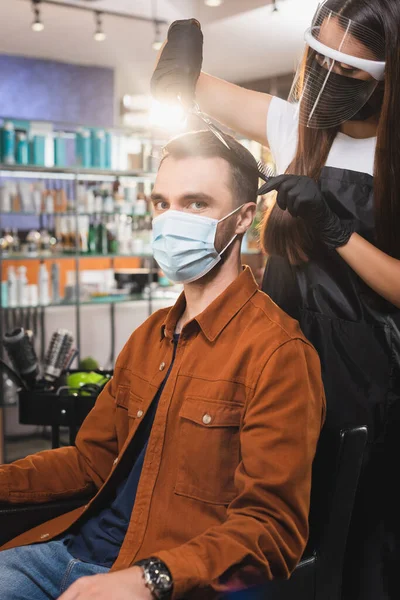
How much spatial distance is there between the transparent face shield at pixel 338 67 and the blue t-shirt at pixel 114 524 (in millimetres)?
603

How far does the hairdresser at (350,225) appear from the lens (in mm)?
1362

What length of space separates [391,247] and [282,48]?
21.8 ft

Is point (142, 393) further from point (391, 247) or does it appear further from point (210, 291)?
point (391, 247)

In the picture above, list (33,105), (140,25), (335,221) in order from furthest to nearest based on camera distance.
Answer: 1. (33,105)
2. (140,25)
3. (335,221)

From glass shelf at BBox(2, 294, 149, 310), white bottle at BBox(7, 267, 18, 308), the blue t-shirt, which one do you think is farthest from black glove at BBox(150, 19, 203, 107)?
white bottle at BBox(7, 267, 18, 308)

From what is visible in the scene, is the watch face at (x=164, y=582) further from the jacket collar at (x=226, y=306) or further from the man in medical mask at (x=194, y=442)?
the jacket collar at (x=226, y=306)

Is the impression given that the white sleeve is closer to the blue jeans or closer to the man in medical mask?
the man in medical mask

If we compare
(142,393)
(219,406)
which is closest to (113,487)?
(142,393)

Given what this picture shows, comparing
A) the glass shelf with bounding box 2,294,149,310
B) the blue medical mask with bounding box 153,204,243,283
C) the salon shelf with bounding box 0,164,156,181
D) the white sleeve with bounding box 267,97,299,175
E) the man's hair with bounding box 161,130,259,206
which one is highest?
the salon shelf with bounding box 0,164,156,181

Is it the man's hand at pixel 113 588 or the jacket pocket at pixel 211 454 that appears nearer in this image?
the man's hand at pixel 113 588

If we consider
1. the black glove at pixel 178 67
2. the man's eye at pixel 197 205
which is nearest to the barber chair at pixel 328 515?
the man's eye at pixel 197 205

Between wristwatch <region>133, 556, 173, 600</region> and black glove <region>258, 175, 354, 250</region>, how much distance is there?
28.0 inches

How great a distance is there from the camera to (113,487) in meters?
1.45

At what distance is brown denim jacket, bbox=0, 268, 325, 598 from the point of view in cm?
110
